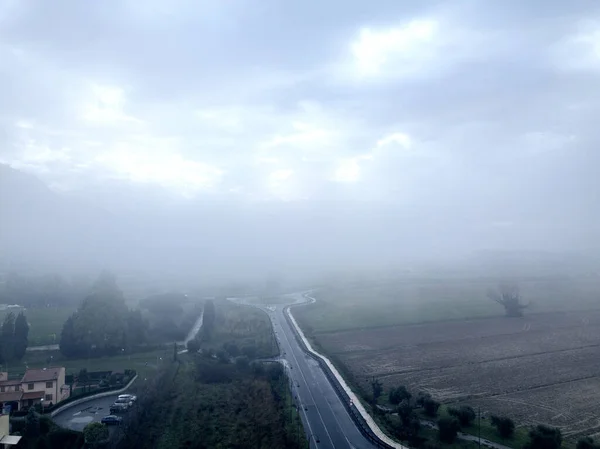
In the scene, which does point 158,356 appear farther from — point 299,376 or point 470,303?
point 470,303

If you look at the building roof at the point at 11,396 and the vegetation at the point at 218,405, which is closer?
the vegetation at the point at 218,405

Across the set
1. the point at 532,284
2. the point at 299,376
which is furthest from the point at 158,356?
the point at 532,284

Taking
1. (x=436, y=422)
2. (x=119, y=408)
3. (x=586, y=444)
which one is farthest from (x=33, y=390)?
(x=586, y=444)

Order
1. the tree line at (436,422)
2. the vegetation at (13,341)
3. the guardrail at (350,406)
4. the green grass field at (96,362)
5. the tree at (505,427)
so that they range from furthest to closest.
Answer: the vegetation at (13,341) < the green grass field at (96,362) < the tree at (505,427) < the guardrail at (350,406) < the tree line at (436,422)

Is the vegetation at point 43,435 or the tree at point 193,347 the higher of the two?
the tree at point 193,347

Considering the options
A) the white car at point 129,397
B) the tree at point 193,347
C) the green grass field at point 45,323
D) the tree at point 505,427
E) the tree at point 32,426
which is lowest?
the tree at point 505,427

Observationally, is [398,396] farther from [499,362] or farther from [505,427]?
[499,362]

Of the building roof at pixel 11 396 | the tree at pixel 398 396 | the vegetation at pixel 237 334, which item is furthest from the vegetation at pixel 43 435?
the tree at pixel 398 396

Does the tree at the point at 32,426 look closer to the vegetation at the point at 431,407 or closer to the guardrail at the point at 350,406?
the guardrail at the point at 350,406

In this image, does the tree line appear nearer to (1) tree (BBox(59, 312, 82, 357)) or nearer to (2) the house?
(2) the house
